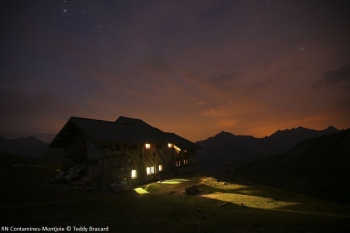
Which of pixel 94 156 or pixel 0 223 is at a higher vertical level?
pixel 94 156

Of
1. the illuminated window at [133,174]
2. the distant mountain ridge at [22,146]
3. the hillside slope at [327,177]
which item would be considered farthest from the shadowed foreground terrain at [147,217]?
the distant mountain ridge at [22,146]

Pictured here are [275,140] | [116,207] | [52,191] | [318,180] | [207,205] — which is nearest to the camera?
[116,207]

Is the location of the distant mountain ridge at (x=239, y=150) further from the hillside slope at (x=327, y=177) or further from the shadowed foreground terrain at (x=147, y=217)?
the shadowed foreground terrain at (x=147, y=217)

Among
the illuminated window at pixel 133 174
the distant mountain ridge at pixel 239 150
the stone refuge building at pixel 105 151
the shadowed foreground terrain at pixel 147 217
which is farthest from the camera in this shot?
the distant mountain ridge at pixel 239 150

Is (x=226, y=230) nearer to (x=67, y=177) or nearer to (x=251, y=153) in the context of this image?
(x=67, y=177)

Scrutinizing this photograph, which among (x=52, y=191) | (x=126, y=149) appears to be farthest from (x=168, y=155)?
(x=52, y=191)

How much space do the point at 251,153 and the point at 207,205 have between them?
141912 millimetres

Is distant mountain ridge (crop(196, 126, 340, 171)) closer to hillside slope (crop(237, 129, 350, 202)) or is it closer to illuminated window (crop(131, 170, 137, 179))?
hillside slope (crop(237, 129, 350, 202))

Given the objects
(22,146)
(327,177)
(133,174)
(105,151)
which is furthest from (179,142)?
(22,146)

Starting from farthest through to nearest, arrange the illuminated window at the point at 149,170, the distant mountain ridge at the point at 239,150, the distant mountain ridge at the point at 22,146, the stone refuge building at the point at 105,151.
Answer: the distant mountain ridge at the point at 22,146 → the distant mountain ridge at the point at 239,150 → the illuminated window at the point at 149,170 → the stone refuge building at the point at 105,151

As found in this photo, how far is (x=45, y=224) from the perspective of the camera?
9.84 meters

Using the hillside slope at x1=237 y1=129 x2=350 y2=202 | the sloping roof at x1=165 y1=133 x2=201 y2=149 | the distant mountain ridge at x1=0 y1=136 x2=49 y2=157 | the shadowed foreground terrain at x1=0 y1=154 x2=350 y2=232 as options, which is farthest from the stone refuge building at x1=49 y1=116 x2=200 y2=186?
the distant mountain ridge at x1=0 y1=136 x2=49 y2=157

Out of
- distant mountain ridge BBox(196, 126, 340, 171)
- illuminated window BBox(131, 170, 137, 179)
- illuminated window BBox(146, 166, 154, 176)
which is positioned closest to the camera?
illuminated window BBox(131, 170, 137, 179)

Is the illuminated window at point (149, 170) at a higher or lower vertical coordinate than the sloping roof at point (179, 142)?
lower
